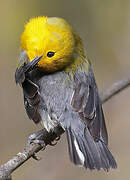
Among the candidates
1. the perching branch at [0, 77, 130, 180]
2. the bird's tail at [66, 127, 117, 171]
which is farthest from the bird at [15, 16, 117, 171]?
the perching branch at [0, 77, 130, 180]

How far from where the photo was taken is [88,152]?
523 centimetres

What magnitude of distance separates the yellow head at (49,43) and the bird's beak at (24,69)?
0.06 meters

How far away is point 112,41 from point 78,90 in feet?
12.0

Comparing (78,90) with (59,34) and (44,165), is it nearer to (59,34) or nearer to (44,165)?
(59,34)

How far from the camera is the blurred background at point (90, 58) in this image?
7.66 meters

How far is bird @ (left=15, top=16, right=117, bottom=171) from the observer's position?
5.23 metres

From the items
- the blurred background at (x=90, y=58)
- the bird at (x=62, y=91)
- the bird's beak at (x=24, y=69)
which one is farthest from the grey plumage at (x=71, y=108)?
the blurred background at (x=90, y=58)

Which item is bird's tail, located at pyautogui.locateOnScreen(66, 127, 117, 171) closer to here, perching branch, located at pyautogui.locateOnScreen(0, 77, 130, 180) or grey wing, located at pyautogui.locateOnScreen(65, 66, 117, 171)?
grey wing, located at pyautogui.locateOnScreen(65, 66, 117, 171)

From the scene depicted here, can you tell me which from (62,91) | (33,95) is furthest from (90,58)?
(33,95)

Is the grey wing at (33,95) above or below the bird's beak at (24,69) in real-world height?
below

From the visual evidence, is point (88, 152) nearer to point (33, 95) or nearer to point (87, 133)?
point (87, 133)

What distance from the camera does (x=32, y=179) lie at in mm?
7055

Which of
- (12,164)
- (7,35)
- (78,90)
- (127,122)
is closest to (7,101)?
(7,35)

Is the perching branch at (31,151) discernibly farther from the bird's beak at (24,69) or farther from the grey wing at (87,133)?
the bird's beak at (24,69)
